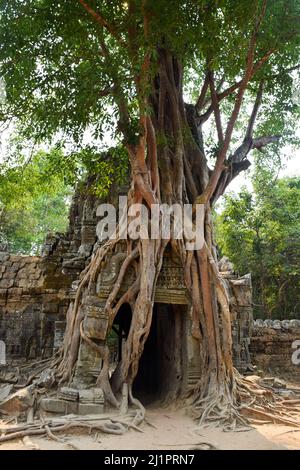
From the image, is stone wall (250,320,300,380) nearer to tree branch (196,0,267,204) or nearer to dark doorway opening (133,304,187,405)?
dark doorway opening (133,304,187,405)

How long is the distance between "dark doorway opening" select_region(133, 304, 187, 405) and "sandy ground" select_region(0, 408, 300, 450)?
1.23m

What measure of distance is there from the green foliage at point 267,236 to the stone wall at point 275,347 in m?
3.24

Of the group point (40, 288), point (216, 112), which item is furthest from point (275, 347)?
point (216, 112)

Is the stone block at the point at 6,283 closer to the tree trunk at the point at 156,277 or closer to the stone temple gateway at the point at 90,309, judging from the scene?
the stone temple gateway at the point at 90,309

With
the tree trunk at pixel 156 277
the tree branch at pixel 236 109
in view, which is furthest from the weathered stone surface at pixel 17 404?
the tree branch at pixel 236 109

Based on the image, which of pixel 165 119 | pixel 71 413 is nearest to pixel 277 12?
pixel 165 119

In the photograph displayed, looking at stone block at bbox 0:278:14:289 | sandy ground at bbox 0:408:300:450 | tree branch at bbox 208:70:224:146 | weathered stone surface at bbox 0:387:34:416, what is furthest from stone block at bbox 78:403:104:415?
stone block at bbox 0:278:14:289

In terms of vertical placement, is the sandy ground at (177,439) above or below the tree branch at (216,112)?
below

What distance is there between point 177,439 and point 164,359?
2895 mm

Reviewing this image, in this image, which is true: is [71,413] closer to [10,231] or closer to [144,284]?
[144,284]

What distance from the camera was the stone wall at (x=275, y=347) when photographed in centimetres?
1028

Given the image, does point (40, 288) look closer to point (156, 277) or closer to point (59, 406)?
point (156, 277)

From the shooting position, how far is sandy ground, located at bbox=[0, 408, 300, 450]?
13.4 feet

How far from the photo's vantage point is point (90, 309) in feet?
18.9
